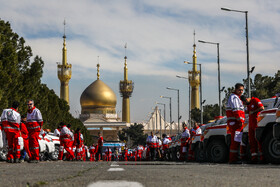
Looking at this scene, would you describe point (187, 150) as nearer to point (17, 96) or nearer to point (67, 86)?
point (17, 96)

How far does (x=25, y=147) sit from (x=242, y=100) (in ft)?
23.5

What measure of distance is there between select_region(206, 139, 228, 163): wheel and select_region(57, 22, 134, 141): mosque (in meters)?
115

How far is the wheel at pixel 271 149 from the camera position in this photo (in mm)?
13039

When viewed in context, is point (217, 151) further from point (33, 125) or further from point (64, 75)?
point (64, 75)

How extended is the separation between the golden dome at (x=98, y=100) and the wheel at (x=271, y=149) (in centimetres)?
12778

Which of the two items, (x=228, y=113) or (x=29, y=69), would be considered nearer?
(x=228, y=113)

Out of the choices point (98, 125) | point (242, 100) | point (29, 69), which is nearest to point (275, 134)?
point (242, 100)

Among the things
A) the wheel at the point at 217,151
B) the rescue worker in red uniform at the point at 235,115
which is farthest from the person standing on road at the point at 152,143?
the rescue worker in red uniform at the point at 235,115

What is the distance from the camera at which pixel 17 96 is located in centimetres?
3319

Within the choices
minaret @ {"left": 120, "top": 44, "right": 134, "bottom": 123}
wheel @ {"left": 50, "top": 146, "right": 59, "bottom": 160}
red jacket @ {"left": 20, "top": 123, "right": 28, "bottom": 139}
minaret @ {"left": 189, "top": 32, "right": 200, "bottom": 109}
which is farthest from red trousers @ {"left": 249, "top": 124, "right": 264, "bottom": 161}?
minaret @ {"left": 120, "top": 44, "right": 134, "bottom": 123}

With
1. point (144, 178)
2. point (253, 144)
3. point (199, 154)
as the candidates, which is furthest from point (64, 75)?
point (144, 178)

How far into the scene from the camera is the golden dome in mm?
141750

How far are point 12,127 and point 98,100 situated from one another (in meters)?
127

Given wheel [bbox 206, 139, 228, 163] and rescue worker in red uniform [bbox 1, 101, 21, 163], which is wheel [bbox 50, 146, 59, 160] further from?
rescue worker in red uniform [bbox 1, 101, 21, 163]
